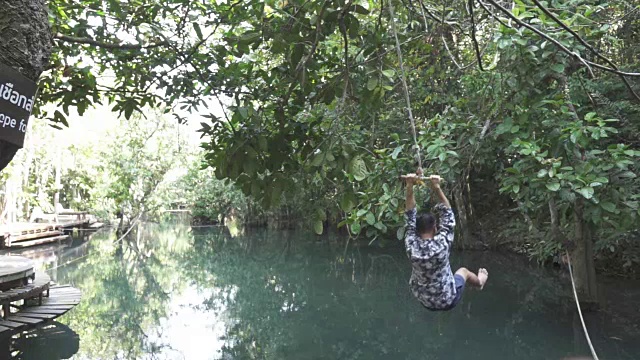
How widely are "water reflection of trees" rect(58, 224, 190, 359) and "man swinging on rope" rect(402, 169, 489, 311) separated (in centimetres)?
595

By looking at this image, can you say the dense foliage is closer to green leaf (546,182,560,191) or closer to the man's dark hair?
green leaf (546,182,560,191)

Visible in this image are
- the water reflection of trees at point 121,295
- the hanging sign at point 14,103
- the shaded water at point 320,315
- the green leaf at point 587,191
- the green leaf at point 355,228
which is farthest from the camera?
the water reflection of trees at point 121,295

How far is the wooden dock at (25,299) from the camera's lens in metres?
7.02


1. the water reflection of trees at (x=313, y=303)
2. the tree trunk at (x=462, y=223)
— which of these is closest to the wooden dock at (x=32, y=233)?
the water reflection of trees at (x=313, y=303)

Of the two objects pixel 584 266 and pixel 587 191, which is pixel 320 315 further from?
pixel 587 191

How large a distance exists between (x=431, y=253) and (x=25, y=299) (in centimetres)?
738

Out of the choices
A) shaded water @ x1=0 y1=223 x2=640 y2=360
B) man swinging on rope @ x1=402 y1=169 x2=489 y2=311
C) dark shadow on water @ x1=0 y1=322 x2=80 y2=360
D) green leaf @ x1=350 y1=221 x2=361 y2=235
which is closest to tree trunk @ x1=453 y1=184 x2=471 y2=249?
shaded water @ x1=0 y1=223 x2=640 y2=360

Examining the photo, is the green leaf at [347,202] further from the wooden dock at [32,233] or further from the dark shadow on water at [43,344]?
the wooden dock at [32,233]

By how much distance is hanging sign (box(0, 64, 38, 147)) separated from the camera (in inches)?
49.4

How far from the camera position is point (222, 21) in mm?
3297

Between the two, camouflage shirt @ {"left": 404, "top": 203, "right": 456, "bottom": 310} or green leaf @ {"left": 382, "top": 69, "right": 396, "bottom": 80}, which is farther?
camouflage shirt @ {"left": 404, "top": 203, "right": 456, "bottom": 310}

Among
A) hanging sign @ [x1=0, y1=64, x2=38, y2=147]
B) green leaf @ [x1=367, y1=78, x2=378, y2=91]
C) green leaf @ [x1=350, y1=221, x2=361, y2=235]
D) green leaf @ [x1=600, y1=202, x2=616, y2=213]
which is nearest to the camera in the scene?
hanging sign @ [x1=0, y1=64, x2=38, y2=147]

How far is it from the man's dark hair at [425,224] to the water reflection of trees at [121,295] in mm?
6052

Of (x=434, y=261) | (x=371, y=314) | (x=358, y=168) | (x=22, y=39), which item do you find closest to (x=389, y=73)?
(x=358, y=168)
